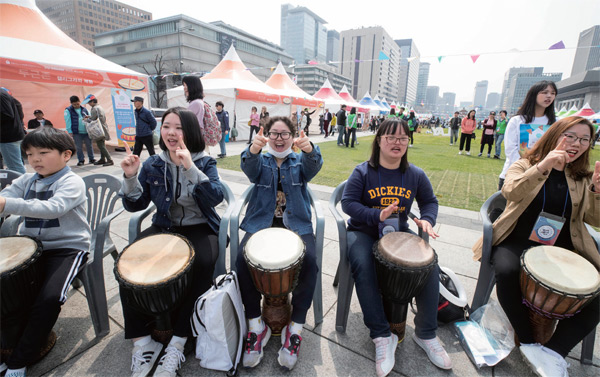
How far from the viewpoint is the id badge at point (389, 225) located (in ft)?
7.08

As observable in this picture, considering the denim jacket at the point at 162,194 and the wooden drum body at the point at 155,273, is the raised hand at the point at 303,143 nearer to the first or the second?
the denim jacket at the point at 162,194

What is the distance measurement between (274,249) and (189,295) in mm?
690

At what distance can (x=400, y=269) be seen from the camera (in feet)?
5.75

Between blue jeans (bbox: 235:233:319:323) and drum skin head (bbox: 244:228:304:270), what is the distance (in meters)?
0.16

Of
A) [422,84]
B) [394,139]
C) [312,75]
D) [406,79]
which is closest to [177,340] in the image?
[394,139]

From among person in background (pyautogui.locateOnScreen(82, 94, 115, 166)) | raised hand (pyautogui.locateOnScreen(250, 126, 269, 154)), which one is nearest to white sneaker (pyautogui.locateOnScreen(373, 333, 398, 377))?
raised hand (pyautogui.locateOnScreen(250, 126, 269, 154))

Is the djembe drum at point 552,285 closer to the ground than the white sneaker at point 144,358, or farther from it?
farther from it

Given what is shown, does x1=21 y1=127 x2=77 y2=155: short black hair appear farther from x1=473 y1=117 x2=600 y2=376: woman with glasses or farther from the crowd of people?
x1=473 y1=117 x2=600 y2=376: woman with glasses

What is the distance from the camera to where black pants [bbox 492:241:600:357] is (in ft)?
5.81

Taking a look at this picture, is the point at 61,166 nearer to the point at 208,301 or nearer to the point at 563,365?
the point at 208,301

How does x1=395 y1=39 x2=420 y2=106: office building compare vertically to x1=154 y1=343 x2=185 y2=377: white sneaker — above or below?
above

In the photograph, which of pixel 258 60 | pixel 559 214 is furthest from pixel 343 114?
pixel 258 60

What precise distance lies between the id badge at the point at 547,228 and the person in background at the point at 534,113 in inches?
42.6

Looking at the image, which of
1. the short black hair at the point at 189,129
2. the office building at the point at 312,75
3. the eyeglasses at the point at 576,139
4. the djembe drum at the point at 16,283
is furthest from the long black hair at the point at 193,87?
the office building at the point at 312,75
